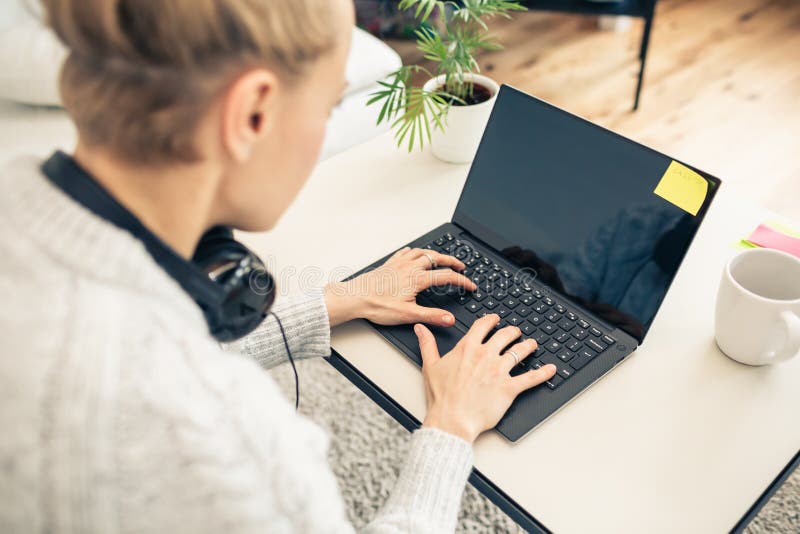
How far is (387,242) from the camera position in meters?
1.03

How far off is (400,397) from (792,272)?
49 cm

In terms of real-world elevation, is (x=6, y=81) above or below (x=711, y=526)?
below

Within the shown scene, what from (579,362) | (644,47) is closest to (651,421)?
(579,362)

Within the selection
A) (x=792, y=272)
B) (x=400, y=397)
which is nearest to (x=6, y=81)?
(x=400, y=397)

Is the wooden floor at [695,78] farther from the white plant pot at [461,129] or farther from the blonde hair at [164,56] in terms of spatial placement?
the blonde hair at [164,56]

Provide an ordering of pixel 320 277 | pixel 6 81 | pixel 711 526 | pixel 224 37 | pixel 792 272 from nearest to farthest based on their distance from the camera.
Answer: pixel 224 37 < pixel 711 526 < pixel 792 272 < pixel 320 277 < pixel 6 81

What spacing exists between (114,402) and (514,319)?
1.73ft

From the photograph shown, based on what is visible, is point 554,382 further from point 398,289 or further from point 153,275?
point 153,275

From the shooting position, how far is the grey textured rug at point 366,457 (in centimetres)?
129

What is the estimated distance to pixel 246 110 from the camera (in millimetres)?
499

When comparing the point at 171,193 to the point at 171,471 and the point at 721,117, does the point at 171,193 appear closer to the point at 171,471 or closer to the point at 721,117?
the point at 171,471

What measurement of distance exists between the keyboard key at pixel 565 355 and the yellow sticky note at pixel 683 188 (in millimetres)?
216

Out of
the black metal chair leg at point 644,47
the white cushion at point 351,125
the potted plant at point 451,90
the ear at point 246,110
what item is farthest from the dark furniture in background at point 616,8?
the ear at point 246,110

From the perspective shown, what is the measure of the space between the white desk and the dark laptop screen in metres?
0.09
